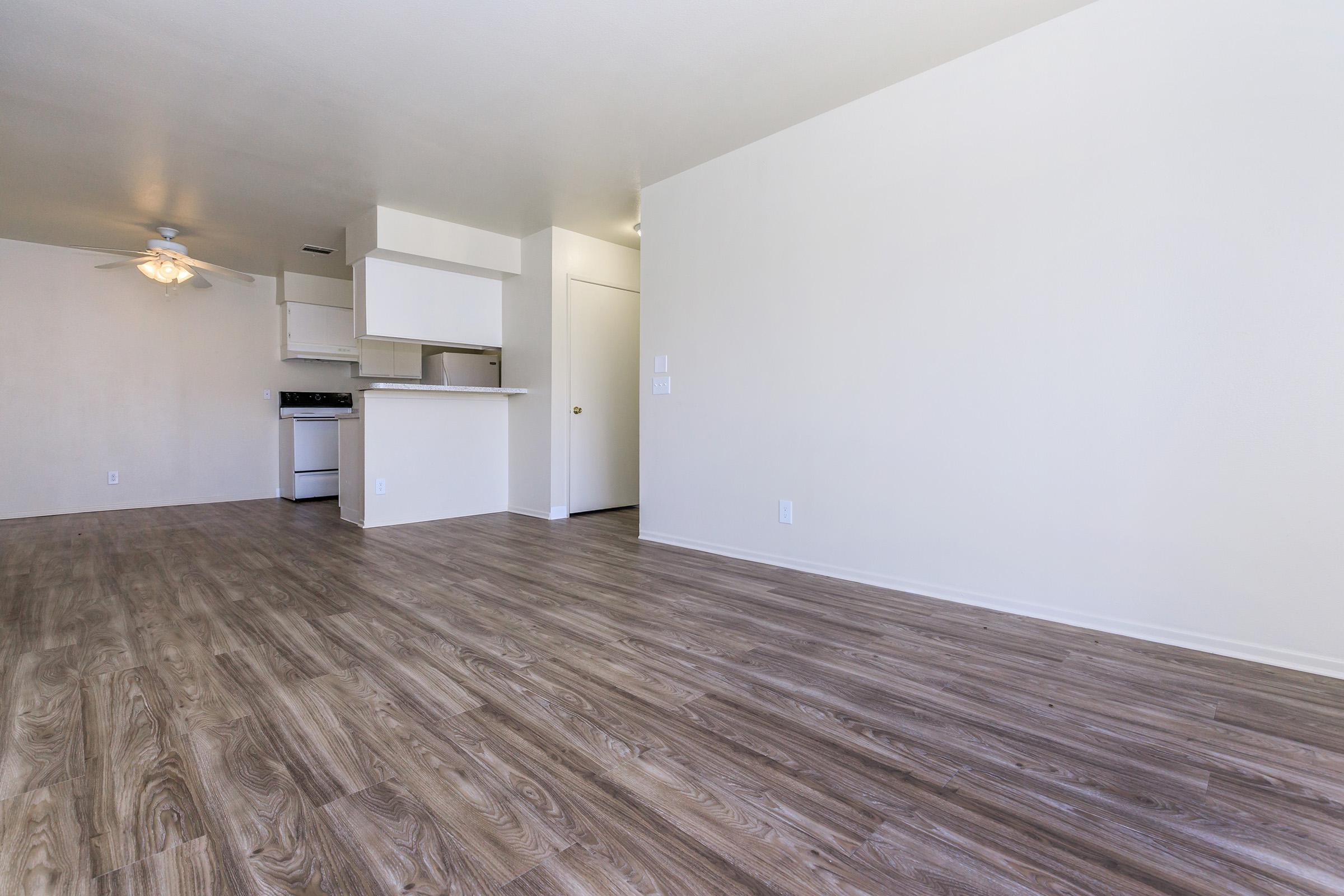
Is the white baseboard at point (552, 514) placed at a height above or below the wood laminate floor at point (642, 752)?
above

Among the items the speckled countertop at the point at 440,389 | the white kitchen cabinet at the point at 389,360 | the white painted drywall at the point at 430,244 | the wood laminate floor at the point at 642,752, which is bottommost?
the wood laminate floor at the point at 642,752

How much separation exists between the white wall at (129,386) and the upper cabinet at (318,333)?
0.99 ft

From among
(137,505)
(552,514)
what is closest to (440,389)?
(552,514)

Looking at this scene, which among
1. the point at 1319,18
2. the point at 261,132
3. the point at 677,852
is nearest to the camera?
the point at 677,852

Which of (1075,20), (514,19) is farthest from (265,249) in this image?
(1075,20)

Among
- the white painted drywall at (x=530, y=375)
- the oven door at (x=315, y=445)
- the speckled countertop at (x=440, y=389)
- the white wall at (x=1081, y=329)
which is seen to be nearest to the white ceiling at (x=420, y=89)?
the white wall at (x=1081, y=329)

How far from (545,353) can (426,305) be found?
1019 millimetres

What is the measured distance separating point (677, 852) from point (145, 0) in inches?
125

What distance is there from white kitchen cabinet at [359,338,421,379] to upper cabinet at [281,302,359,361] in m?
0.39

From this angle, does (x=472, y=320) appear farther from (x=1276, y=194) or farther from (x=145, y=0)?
(x=1276, y=194)

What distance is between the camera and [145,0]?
2.16 m

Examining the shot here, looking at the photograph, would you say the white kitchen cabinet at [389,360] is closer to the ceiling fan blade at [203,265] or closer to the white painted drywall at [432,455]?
the ceiling fan blade at [203,265]

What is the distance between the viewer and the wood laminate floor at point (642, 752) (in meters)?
1.06

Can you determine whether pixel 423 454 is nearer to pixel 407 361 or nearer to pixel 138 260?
pixel 407 361
